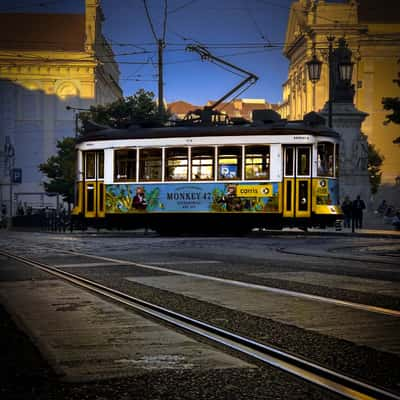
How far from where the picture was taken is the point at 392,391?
4.36 m

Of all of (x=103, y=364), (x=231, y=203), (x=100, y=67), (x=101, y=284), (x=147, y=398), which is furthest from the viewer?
(x=100, y=67)

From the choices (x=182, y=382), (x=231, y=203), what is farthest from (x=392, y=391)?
(x=231, y=203)

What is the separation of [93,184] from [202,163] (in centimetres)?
395

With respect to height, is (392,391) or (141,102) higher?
(141,102)

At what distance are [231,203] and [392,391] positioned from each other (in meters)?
23.0

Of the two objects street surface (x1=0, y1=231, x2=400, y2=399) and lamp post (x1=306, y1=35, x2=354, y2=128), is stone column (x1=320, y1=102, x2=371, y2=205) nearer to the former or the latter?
lamp post (x1=306, y1=35, x2=354, y2=128)

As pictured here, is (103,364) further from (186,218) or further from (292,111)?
(292,111)

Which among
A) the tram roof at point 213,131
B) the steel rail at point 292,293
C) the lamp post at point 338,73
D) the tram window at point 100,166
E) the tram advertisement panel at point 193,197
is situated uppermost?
the lamp post at point 338,73

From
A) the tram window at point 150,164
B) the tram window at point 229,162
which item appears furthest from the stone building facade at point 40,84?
the tram window at point 229,162

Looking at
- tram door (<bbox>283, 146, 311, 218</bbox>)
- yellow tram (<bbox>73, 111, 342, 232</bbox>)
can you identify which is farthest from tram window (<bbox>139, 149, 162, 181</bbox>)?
tram door (<bbox>283, 146, 311, 218</bbox>)

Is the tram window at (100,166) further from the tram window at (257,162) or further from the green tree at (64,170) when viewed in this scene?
the green tree at (64,170)

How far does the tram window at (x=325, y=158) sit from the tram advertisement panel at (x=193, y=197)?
1509 mm

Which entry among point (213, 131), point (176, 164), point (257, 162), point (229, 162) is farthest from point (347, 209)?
point (176, 164)

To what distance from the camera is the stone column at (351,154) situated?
38.5 meters
